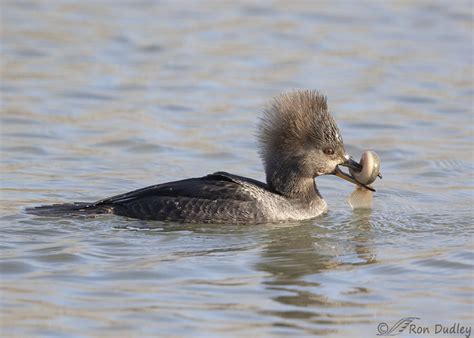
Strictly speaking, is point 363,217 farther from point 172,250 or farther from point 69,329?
point 69,329

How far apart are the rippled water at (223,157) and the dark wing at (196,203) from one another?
0.45 ft

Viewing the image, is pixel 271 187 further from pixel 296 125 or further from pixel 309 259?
pixel 309 259

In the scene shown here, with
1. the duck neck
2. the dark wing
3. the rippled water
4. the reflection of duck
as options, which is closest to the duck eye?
the reflection of duck

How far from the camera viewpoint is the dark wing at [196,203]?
442 inches

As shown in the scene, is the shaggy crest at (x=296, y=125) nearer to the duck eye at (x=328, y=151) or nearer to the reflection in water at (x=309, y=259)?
the duck eye at (x=328, y=151)

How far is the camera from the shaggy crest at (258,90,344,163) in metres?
11.5

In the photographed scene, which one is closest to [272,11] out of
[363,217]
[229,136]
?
[229,136]

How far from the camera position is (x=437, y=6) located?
22625 mm

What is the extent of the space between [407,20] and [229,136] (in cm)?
750

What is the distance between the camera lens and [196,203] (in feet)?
36.8

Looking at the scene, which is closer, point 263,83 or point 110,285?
point 110,285

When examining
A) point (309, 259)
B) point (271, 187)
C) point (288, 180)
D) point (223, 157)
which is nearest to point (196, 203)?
point (271, 187)

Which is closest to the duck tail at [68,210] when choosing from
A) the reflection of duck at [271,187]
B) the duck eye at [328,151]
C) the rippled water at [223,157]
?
the reflection of duck at [271,187]
